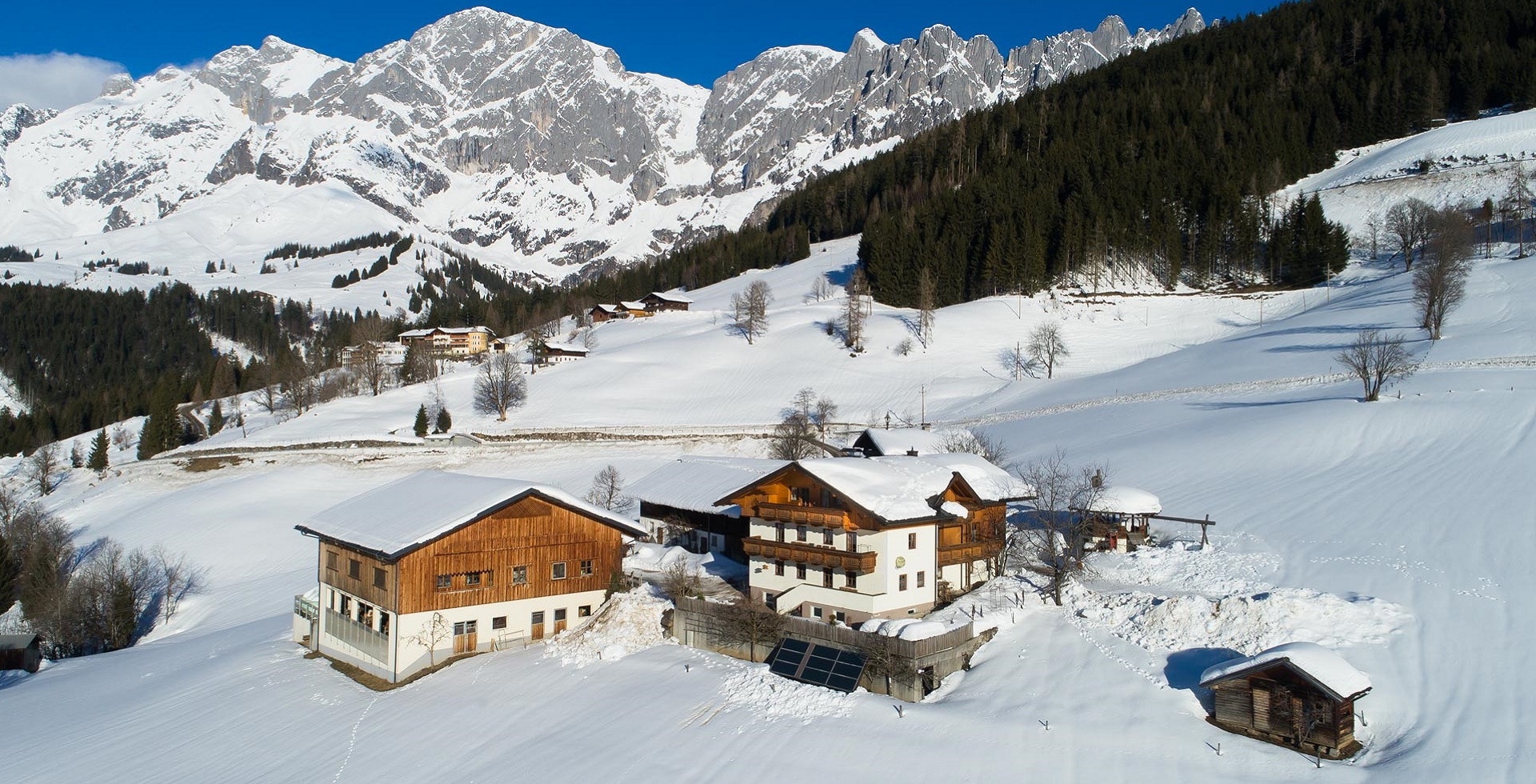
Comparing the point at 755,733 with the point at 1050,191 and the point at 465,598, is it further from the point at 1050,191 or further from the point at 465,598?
the point at 1050,191

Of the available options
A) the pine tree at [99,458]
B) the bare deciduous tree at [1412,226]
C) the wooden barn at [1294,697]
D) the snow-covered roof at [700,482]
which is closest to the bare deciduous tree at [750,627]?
the snow-covered roof at [700,482]

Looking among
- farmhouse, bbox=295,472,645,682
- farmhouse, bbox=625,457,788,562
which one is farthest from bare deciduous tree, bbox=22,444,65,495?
farmhouse, bbox=295,472,645,682

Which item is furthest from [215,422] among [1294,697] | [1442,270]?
[1442,270]

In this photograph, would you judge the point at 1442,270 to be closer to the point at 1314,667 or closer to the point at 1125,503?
the point at 1125,503

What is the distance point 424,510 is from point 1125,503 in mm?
26102

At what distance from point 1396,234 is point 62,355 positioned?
227 metres

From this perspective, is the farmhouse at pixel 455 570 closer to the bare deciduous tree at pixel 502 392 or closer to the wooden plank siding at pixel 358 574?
the wooden plank siding at pixel 358 574

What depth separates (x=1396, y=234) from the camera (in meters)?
94.8

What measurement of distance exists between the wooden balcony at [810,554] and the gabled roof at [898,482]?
5.42ft

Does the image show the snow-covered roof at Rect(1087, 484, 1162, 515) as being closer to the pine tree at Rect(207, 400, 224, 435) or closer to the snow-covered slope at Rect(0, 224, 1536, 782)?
the snow-covered slope at Rect(0, 224, 1536, 782)

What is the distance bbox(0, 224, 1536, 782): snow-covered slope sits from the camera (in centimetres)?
2144

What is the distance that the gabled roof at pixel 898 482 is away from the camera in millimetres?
30703

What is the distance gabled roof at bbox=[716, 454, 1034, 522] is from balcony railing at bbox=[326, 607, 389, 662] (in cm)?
1314

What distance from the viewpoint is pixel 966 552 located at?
32.6m
